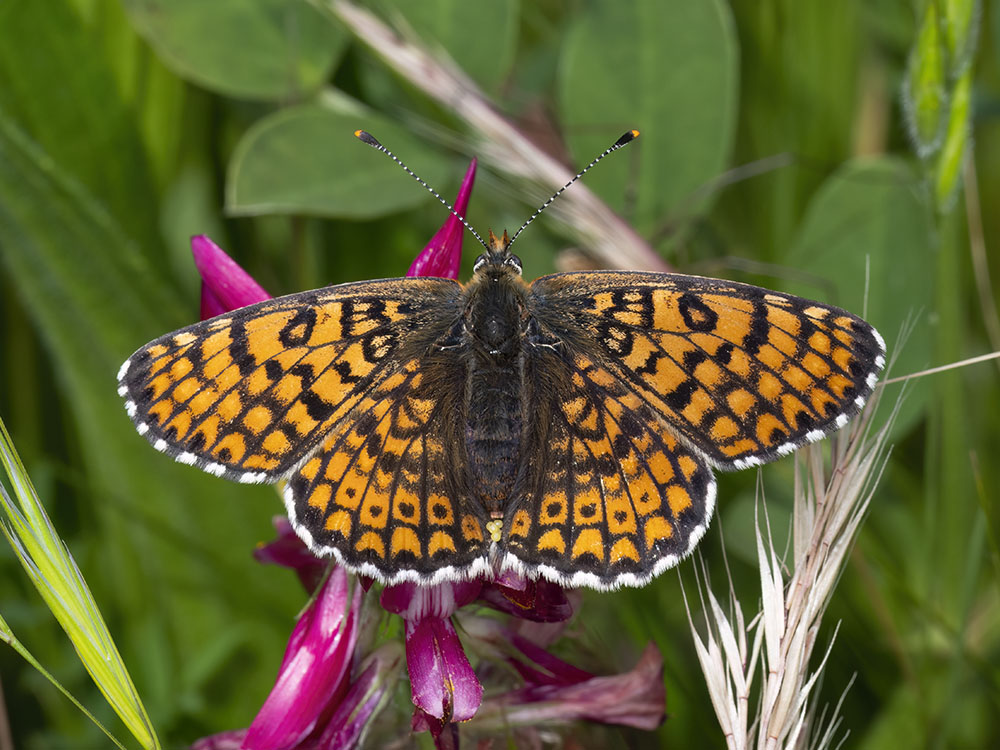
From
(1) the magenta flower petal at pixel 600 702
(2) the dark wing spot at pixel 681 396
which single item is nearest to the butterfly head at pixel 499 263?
(2) the dark wing spot at pixel 681 396

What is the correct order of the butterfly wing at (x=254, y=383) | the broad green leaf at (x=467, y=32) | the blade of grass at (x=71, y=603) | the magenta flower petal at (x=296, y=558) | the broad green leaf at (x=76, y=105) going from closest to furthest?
the blade of grass at (x=71, y=603), the butterfly wing at (x=254, y=383), the magenta flower petal at (x=296, y=558), the broad green leaf at (x=76, y=105), the broad green leaf at (x=467, y=32)

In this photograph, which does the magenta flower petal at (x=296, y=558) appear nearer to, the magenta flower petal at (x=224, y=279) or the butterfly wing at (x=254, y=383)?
the butterfly wing at (x=254, y=383)

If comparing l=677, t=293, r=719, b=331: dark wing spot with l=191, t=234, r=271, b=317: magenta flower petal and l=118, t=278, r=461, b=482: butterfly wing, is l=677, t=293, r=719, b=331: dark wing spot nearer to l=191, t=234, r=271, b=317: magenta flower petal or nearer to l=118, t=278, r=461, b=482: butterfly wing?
l=118, t=278, r=461, b=482: butterfly wing

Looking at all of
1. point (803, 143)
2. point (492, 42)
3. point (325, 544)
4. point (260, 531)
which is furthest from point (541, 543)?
point (803, 143)

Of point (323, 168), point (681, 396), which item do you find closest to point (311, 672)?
point (681, 396)

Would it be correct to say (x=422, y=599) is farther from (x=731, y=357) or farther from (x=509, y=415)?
(x=731, y=357)

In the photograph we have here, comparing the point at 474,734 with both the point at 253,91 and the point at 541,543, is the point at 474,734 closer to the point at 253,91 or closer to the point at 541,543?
the point at 541,543

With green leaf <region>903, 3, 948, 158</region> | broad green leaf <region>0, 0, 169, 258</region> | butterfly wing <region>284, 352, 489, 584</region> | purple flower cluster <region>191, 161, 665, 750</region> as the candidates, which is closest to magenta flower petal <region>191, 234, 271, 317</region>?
purple flower cluster <region>191, 161, 665, 750</region>
